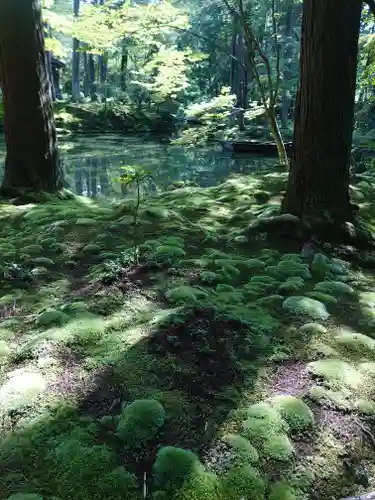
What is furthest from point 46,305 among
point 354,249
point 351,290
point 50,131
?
point 50,131

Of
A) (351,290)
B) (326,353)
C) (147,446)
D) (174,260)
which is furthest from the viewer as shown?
(174,260)

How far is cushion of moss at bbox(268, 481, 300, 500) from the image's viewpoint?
2.00 metres

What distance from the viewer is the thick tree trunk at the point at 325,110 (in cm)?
435

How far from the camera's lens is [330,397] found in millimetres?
2598

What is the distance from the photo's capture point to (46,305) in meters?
3.48

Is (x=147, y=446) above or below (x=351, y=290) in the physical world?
below

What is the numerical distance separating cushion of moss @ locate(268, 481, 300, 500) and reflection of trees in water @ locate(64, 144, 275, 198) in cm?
841

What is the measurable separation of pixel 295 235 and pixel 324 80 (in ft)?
5.10

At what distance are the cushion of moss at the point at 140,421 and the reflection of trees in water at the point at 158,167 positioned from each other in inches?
312

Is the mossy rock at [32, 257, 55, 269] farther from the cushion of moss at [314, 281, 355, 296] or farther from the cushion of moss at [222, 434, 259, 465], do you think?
the cushion of moss at [222, 434, 259, 465]

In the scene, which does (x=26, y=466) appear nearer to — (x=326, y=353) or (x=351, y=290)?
(x=326, y=353)

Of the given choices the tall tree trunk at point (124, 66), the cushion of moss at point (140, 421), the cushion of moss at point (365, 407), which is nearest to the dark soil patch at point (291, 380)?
the cushion of moss at point (365, 407)

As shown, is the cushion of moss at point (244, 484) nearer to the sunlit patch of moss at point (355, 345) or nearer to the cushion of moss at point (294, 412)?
the cushion of moss at point (294, 412)

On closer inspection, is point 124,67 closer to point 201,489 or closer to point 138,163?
point 138,163
